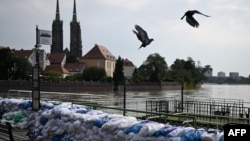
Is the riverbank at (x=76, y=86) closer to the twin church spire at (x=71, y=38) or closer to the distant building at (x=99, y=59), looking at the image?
the distant building at (x=99, y=59)

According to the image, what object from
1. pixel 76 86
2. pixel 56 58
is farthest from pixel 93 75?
pixel 56 58

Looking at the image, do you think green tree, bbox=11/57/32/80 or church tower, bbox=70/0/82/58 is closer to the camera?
green tree, bbox=11/57/32/80

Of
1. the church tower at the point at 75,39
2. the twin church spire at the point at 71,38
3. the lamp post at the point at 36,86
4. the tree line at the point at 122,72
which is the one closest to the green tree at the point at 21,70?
the tree line at the point at 122,72

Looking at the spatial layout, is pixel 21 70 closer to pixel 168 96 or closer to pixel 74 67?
pixel 168 96

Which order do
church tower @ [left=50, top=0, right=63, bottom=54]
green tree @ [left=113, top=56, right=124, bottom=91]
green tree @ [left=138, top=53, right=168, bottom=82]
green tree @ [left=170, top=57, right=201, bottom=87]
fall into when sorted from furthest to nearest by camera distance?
church tower @ [left=50, top=0, right=63, bottom=54] < green tree @ [left=170, top=57, right=201, bottom=87] < green tree @ [left=138, top=53, right=168, bottom=82] < green tree @ [left=113, top=56, right=124, bottom=91]

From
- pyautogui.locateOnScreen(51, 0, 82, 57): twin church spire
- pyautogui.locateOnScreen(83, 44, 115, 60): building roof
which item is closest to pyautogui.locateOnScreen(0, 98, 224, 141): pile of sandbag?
→ pyautogui.locateOnScreen(83, 44, 115, 60): building roof

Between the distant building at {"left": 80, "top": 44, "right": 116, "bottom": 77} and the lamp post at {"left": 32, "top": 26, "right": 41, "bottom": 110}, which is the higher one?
the distant building at {"left": 80, "top": 44, "right": 116, "bottom": 77}

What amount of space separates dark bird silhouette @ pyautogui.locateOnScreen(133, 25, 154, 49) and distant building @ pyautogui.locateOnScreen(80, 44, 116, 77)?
120599 millimetres

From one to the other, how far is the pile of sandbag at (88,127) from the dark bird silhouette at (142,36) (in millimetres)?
1442

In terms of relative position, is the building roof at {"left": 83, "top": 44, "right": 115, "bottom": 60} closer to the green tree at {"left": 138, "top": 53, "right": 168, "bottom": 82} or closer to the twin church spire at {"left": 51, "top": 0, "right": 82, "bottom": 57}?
the green tree at {"left": 138, "top": 53, "right": 168, "bottom": 82}

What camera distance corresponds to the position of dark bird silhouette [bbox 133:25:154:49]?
20.3 feet

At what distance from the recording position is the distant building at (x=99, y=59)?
12988 centimetres

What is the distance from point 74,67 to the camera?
124m

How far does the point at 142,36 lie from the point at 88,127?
8.22ft
